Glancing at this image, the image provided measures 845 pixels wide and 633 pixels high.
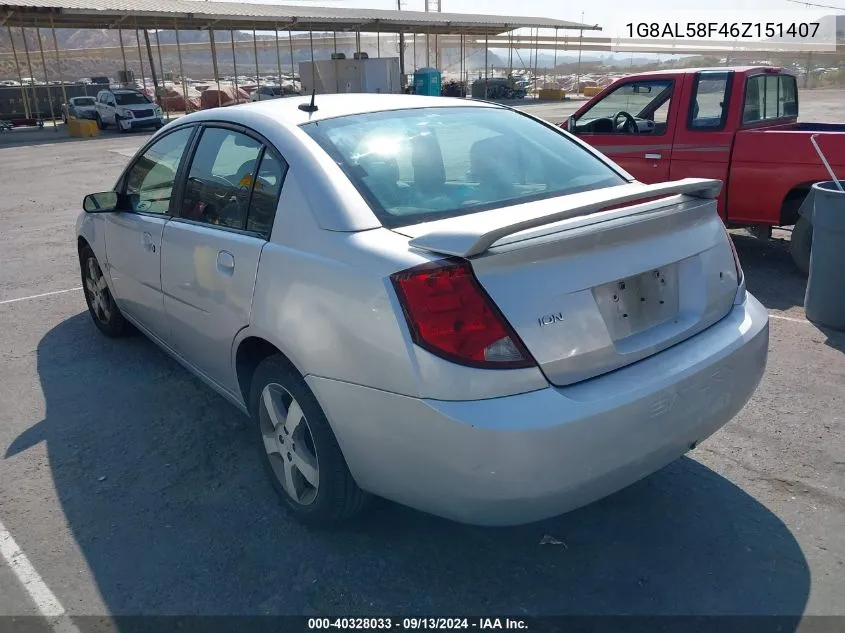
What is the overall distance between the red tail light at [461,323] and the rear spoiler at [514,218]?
78 mm

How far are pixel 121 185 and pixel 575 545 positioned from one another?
3588 mm

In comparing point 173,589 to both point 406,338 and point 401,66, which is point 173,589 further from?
point 401,66

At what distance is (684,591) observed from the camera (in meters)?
2.56

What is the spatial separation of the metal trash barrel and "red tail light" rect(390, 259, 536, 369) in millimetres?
3782

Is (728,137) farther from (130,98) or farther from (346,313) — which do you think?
(130,98)

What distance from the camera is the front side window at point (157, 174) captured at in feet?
12.6

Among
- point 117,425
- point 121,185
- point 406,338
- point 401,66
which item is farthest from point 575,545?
point 401,66

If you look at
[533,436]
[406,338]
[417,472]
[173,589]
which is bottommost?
[173,589]

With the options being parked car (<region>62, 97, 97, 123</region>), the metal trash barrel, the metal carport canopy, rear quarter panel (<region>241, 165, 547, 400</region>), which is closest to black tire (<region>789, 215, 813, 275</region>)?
the metal trash barrel

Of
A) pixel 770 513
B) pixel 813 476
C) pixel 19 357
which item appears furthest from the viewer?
pixel 19 357

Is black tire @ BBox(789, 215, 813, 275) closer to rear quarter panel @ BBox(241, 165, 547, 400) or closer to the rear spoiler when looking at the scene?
the rear spoiler

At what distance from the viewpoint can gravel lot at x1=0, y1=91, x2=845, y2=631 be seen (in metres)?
2.59

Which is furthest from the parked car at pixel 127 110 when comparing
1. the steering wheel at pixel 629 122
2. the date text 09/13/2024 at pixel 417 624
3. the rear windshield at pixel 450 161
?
the date text 09/13/2024 at pixel 417 624

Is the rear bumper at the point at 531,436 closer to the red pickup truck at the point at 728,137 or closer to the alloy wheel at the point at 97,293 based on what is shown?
the alloy wheel at the point at 97,293
